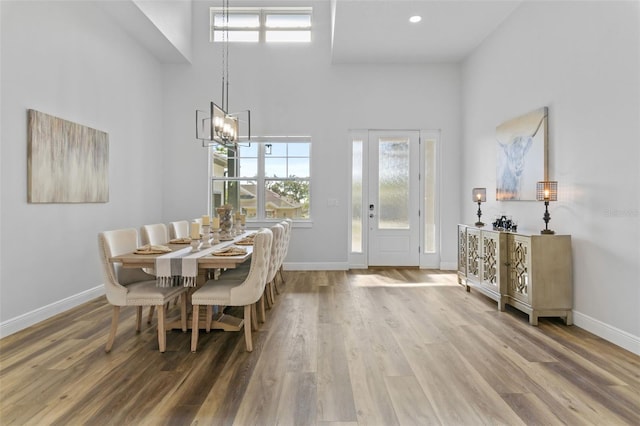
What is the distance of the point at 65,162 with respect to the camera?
142 inches

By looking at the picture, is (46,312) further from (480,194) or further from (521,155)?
(521,155)

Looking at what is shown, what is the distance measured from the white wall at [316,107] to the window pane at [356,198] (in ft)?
0.55

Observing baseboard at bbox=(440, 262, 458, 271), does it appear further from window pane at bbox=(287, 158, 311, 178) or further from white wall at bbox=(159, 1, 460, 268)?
window pane at bbox=(287, 158, 311, 178)

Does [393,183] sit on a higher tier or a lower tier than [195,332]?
higher

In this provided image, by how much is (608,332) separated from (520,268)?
807mm

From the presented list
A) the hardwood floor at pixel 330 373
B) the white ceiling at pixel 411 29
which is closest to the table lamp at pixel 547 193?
the hardwood floor at pixel 330 373

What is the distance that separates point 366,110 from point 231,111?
89.4 inches

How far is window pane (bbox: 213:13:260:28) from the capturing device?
587cm

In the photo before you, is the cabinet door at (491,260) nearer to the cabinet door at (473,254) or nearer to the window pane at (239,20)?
the cabinet door at (473,254)

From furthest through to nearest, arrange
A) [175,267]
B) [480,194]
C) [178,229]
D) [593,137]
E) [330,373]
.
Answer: [480,194]
[178,229]
[593,137]
[175,267]
[330,373]

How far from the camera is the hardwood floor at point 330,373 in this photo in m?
1.83

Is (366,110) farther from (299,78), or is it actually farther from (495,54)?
(495,54)

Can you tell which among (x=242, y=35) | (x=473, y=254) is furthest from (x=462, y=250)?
(x=242, y=35)

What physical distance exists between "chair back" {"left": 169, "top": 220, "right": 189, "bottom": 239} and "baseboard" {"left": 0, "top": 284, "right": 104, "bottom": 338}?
1170mm
